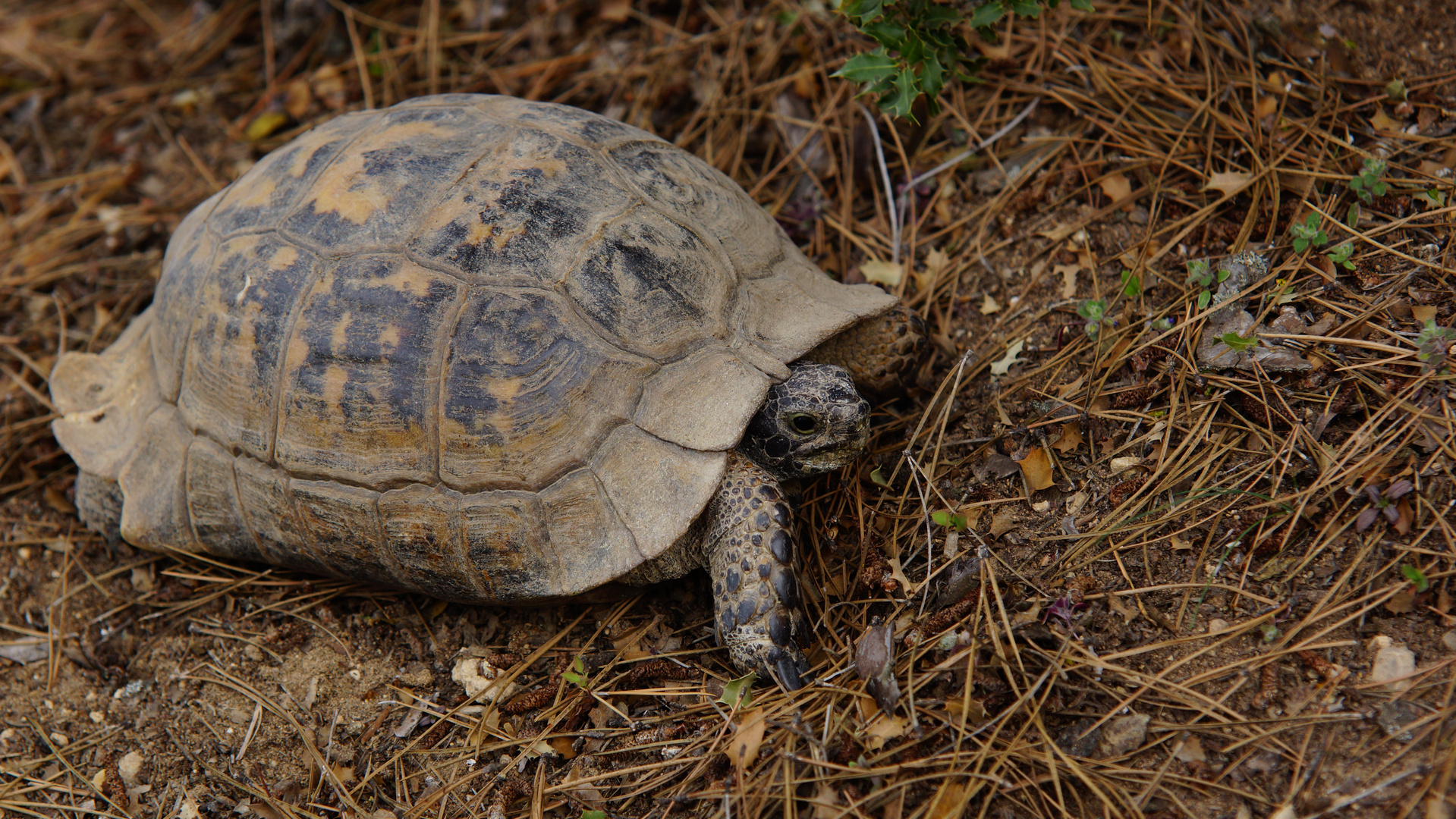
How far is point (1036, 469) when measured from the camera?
2.98 m

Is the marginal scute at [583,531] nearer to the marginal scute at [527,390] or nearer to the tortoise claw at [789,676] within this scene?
the marginal scute at [527,390]

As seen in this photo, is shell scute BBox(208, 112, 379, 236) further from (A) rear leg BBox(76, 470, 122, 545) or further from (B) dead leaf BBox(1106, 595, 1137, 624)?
(B) dead leaf BBox(1106, 595, 1137, 624)

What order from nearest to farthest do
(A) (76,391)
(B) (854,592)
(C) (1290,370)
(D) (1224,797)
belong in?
(D) (1224,797) < (C) (1290,370) < (B) (854,592) < (A) (76,391)

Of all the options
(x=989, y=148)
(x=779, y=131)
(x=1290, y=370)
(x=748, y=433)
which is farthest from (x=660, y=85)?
(x=1290, y=370)

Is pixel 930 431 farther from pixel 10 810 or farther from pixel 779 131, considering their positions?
pixel 10 810

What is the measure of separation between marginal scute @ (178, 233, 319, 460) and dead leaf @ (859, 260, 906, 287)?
2.30 meters

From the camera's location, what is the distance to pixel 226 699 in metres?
3.25

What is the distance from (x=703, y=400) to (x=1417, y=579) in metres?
2.15

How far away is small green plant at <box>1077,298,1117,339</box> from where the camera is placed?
3113 mm

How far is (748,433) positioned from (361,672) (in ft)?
5.96

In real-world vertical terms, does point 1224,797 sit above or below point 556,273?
below

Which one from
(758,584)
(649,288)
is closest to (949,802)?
(758,584)

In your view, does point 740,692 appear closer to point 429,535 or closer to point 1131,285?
point 429,535

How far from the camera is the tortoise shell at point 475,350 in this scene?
2898 mm
